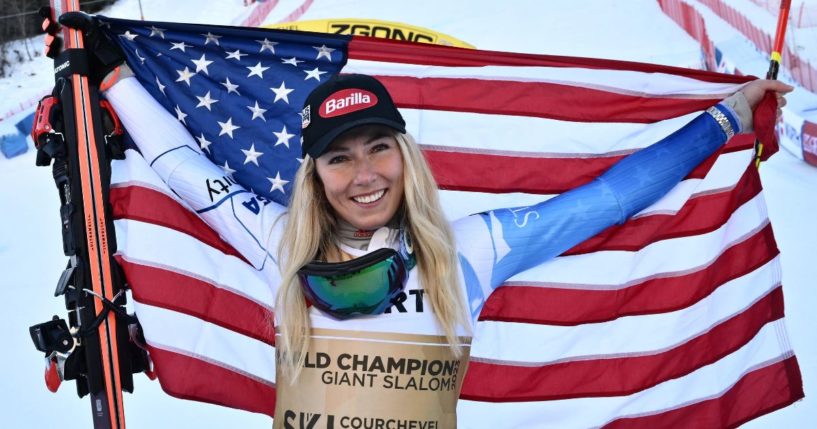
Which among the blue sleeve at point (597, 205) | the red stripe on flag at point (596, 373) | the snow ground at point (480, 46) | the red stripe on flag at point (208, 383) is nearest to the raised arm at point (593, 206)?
the blue sleeve at point (597, 205)

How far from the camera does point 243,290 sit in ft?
10.9

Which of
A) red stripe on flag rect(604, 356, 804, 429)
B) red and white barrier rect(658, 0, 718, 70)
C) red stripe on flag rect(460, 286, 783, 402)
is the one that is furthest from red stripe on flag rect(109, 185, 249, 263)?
red and white barrier rect(658, 0, 718, 70)

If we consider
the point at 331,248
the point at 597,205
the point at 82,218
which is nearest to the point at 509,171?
the point at 597,205

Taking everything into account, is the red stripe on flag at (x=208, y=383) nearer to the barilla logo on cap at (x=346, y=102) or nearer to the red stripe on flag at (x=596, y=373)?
the red stripe on flag at (x=596, y=373)

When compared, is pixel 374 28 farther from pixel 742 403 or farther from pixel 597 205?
pixel 597 205

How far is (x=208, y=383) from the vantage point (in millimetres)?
3340

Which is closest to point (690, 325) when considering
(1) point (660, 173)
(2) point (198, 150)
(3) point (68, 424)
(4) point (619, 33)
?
(1) point (660, 173)

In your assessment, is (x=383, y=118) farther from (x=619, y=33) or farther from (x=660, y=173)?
(x=619, y=33)

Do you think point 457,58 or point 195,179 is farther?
point 457,58

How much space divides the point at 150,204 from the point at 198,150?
28 cm

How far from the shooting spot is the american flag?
329cm

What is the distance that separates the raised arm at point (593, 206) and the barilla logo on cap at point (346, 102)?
55 cm

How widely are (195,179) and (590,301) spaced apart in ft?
5.00

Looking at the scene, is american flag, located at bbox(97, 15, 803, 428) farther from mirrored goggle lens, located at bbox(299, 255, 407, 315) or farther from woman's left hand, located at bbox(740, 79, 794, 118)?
mirrored goggle lens, located at bbox(299, 255, 407, 315)
